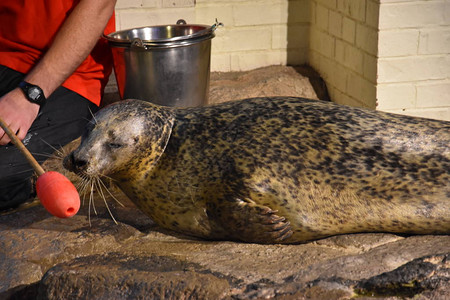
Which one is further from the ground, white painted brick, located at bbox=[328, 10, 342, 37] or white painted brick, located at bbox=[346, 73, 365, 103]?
white painted brick, located at bbox=[328, 10, 342, 37]

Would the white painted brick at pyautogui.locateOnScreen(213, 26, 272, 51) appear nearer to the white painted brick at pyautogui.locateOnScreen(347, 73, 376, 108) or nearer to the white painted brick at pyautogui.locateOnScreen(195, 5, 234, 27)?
the white painted brick at pyautogui.locateOnScreen(195, 5, 234, 27)

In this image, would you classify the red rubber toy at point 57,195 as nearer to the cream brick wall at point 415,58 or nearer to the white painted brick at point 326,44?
the cream brick wall at point 415,58

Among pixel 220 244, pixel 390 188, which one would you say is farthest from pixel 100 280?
pixel 390 188

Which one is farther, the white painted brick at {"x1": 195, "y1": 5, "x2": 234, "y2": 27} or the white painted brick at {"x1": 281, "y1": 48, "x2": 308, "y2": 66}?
the white painted brick at {"x1": 281, "y1": 48, "x2": 308, "y2": 66}

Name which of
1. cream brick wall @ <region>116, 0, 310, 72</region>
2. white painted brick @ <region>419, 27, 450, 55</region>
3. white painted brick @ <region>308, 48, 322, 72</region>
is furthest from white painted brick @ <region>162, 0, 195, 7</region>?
white painted brick @ <region>419, 27, 450, 55</region>

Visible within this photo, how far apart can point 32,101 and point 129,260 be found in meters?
1.38

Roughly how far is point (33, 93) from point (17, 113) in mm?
195

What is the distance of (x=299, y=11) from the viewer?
6.54 m

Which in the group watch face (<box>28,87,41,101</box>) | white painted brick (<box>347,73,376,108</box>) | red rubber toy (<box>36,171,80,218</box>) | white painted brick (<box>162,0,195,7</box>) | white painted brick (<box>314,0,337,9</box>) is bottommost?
white painted brick (<box>347,73,376,108</box>)

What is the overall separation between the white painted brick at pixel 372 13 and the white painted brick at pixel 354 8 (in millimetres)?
81

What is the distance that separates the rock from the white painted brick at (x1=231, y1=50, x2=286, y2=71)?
3.11m

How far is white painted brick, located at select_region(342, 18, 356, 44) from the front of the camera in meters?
5.51

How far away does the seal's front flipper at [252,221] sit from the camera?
10.4 feet

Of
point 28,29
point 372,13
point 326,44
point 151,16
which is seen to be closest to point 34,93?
point 28,29
